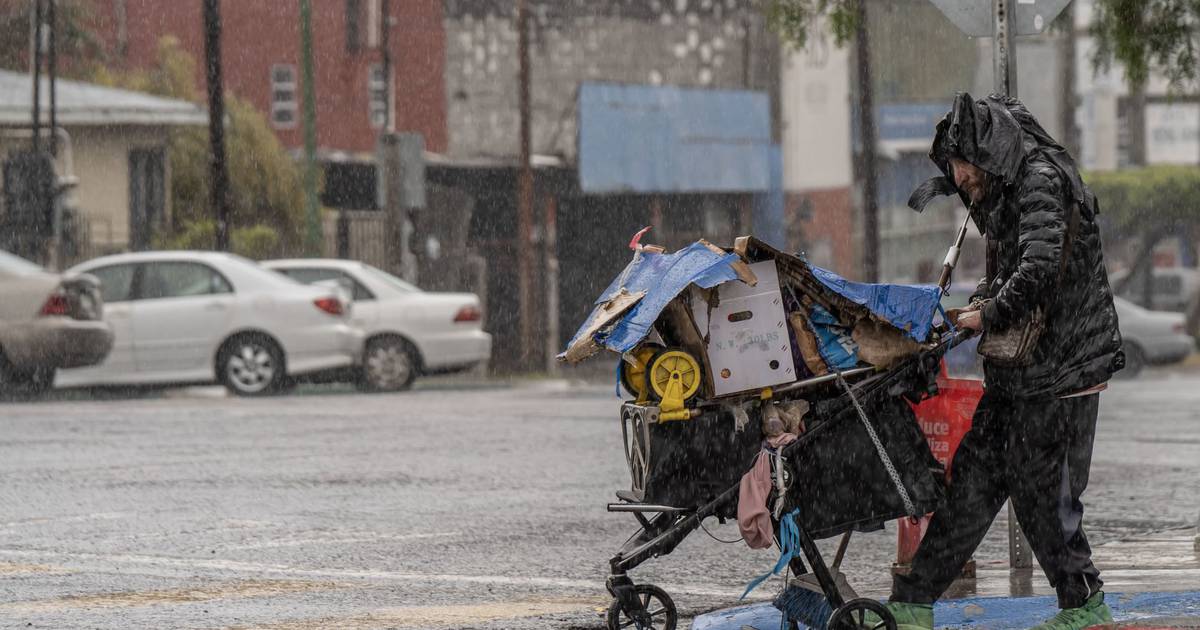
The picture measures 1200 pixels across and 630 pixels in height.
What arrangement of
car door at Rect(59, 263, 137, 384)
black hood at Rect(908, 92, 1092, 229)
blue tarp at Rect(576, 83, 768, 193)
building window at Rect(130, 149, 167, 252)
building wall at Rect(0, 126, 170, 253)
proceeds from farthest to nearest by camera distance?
building window at Rect(130, 149, 167, 252)
blue tarp at Rect(576, 83, 768, 193)
building wall at Rect(0, 126, 170, 253)
car door at Rect(59, 263, 137, 384)
black hood at Rect(908, 92, 1092, 229)

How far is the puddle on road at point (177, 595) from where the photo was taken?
22.3 ft

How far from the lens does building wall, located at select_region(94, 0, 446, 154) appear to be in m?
44.1

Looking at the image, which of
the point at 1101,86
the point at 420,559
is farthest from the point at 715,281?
the point at 1101,86

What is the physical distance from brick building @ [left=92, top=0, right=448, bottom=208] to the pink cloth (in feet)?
126

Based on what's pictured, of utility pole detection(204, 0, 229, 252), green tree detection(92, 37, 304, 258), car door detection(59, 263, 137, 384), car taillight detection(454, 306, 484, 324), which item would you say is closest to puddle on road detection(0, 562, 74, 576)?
car door detection(59, 263, 137, 384)

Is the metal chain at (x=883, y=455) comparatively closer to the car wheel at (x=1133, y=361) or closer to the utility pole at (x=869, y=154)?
the car wheel at (x=1133, y=361)

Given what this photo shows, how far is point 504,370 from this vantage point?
30.3 m

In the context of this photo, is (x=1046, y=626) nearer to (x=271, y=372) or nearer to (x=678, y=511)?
(x=678, y=511)

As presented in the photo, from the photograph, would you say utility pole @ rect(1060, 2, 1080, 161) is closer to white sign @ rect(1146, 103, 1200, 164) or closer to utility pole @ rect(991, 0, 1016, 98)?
white sign @ rect(1146, 103, 1200, 164)

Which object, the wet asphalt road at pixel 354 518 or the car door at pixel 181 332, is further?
the car door at pixel 181 332

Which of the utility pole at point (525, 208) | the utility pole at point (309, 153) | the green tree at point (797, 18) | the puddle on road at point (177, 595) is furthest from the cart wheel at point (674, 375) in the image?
the utility pole at point (309, 153)


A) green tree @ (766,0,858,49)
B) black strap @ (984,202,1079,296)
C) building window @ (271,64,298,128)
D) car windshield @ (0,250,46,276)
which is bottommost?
black strap @ (984,202,1079,296)

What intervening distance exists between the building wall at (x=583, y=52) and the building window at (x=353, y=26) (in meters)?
4.47

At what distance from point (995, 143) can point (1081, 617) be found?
4.76 feet
